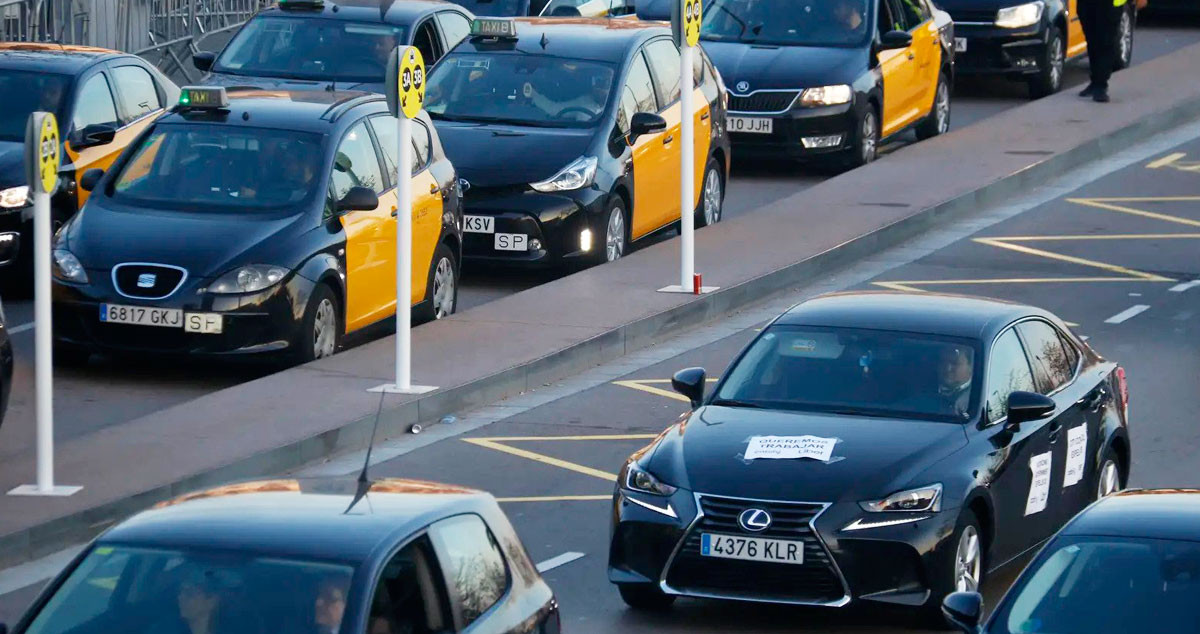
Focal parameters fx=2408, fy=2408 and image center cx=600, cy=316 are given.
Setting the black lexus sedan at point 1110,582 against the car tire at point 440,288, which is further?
the car tire at point 440,288

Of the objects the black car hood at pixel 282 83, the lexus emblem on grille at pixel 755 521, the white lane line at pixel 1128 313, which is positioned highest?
the black car hood at pixel 282 83

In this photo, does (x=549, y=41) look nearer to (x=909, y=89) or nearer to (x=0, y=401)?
(x=909, y=89)

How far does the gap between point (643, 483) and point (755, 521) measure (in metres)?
0.62

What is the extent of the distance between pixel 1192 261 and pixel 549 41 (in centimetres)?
563

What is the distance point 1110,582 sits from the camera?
7461 millimetres

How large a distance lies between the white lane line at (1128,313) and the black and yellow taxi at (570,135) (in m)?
3.62

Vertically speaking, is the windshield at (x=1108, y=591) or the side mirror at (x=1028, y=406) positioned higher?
the windshield at (x=1108, y=591)

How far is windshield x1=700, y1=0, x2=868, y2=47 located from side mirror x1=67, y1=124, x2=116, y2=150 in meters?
7.53

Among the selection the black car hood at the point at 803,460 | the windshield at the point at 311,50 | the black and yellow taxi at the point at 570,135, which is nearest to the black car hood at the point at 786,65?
the black and yellow taxi at the point at 570,135

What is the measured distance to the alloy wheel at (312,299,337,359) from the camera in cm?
1523

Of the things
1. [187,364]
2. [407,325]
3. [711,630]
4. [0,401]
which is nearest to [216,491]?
[711,630]

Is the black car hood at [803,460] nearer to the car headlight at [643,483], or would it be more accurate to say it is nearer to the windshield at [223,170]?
the car headlight at [643,483]

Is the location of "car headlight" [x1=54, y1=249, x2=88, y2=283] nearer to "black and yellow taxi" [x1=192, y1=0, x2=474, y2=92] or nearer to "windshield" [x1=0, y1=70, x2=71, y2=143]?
"windshield" [x1=0, y1=70, x2=71, y2=143]

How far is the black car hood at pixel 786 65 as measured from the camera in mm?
22828
